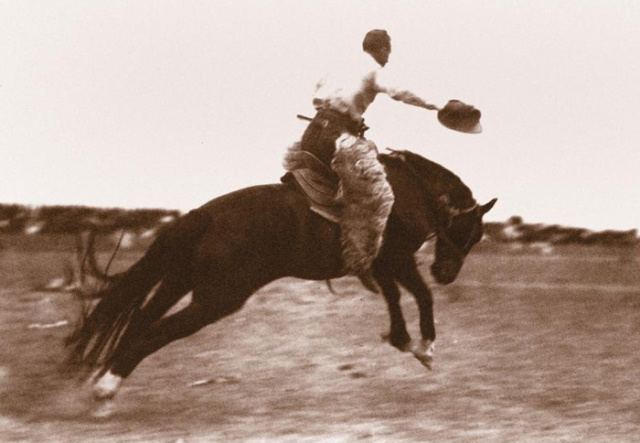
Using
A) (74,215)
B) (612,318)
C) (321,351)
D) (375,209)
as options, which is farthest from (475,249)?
(375,209)

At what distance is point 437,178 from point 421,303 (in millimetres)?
847

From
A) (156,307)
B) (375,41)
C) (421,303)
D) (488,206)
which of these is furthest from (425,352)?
(375,41)

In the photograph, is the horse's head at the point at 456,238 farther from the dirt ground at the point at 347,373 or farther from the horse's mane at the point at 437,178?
the dirt ground at the point at 347,373

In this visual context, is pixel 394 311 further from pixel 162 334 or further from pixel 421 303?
pixel 162 334

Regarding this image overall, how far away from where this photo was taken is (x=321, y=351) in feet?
31.9

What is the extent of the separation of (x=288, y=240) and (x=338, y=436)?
4.25 ft

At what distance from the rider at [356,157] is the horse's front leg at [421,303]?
313 millimetres

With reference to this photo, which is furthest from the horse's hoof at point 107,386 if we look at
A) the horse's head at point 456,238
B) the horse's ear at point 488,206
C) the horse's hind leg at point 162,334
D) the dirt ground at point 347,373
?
the horse's ear at point 488,206

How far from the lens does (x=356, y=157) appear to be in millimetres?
8148

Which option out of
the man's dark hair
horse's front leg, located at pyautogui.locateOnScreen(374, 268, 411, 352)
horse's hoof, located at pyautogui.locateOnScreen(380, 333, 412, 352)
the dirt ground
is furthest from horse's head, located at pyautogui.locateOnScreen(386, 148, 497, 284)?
Answer: the dirt ground

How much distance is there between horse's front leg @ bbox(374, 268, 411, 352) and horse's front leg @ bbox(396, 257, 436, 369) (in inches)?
2.5

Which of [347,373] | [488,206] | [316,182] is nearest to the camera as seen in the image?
[316,182]

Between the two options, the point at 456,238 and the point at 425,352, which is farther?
the point at 456,238

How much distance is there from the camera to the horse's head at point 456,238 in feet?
29.2
